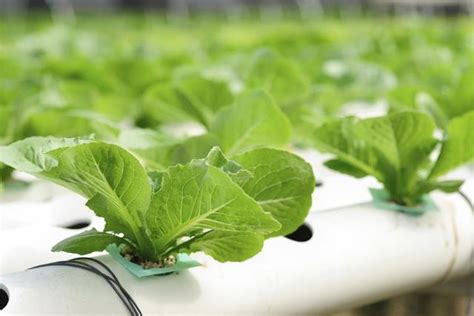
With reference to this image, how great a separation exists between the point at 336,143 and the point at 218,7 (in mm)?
7236

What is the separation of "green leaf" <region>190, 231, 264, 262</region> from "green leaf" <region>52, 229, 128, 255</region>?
0.06m

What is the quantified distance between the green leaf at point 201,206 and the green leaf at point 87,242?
1.4 inches

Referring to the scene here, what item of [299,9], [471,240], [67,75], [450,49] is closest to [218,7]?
[299,9]

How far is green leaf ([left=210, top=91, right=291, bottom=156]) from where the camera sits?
0.78 metres

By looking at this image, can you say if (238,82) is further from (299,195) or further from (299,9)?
(299,9)

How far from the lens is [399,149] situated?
0.80 m

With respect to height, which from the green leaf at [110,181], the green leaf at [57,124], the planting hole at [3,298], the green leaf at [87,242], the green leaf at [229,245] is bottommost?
the planting hole at [3,298]

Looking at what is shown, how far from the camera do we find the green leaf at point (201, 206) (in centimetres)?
56

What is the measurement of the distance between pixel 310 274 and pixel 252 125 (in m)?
0.17

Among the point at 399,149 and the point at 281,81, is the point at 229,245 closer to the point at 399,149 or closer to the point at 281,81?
the point at 399,149

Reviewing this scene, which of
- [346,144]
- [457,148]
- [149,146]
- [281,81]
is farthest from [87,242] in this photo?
[281,81]

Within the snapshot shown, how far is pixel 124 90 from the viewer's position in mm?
1315

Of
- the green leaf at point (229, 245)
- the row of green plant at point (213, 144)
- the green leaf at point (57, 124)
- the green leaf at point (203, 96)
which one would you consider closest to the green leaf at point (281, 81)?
the row of green plant at point (213, 144)

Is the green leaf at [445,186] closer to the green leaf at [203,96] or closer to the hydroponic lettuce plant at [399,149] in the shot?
the hydroponic lettuce plant at [399,149]
